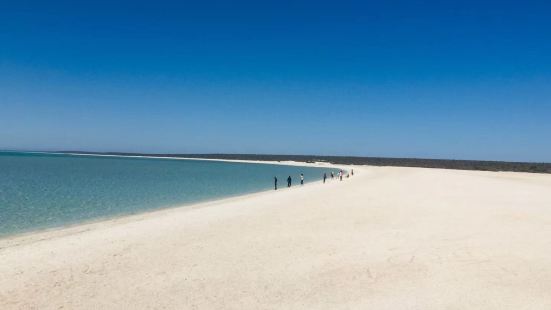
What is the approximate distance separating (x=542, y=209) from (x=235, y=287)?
1550 cm

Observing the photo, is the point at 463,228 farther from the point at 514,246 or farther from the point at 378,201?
the point at 378,201

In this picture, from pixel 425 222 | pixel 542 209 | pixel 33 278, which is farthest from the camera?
pixel 542 209

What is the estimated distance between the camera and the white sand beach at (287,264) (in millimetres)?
6582

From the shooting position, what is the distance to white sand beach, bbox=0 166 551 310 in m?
6.58

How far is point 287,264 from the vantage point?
859cm

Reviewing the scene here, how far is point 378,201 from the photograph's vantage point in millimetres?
19953

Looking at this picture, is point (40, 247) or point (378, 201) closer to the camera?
point (40, 247)

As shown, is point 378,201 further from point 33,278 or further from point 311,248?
point 33,278

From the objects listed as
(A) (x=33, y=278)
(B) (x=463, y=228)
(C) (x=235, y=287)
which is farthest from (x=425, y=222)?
(A) (x=33, y=278)

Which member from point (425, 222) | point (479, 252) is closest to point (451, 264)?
point (479, 252)

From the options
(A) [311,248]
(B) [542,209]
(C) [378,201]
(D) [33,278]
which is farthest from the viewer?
(C) [378,201]

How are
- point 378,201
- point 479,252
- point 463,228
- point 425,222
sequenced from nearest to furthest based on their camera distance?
1. point 479,252
2. point 463,228
3. point 425,222
4. point 378,201

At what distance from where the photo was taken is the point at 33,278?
7.70 metres

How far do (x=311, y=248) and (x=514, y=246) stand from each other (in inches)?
195
